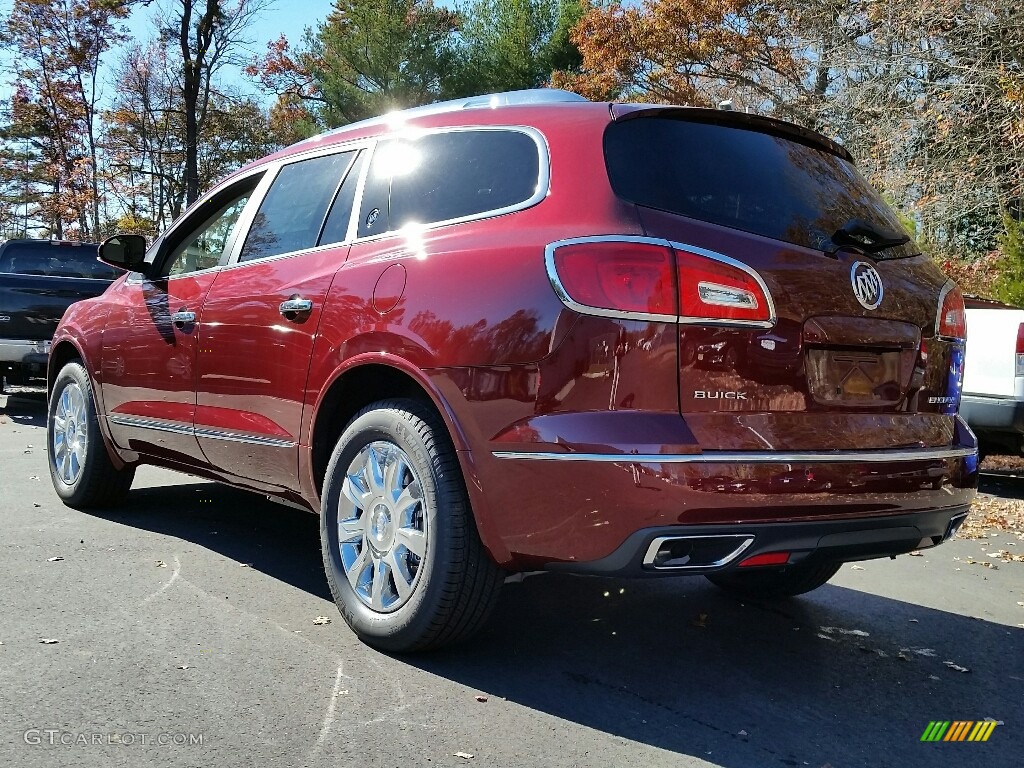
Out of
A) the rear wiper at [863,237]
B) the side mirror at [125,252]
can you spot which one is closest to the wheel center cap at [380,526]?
the rear wiper at [863,237]

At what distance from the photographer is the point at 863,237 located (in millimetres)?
3336

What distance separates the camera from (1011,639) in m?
4.09

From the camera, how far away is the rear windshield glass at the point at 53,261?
Answer: 1247 cm

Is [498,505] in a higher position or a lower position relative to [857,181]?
lower

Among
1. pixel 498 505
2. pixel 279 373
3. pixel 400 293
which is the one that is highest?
pixel 400 293

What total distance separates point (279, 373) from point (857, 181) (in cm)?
228

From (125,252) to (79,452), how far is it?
3.90ft

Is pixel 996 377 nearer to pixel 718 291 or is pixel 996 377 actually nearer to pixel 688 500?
pixel 718 291

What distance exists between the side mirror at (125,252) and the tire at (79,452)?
728mm

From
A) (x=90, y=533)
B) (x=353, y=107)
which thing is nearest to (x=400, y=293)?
(x=90, y=533)

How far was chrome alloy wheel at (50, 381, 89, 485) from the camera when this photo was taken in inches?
224

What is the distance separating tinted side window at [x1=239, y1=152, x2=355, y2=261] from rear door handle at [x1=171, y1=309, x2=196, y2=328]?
37 centimetres

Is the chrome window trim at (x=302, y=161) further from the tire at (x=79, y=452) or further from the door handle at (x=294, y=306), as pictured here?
the tire at (x=79, y=452)

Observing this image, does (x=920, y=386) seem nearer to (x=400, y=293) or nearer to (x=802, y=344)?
(x=802, y=344)
